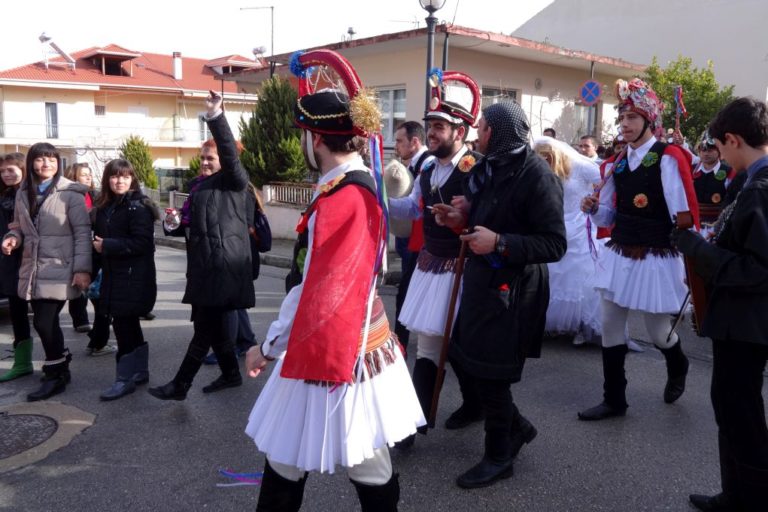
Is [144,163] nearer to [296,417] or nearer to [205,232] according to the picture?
[205,232]

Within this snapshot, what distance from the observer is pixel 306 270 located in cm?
220

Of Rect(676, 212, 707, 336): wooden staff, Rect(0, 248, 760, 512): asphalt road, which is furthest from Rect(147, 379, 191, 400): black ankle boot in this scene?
Rect(676, 212, 707, 336): wooden staff

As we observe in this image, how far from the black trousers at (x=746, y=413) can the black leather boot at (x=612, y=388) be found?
137cm

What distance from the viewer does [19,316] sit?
4.83m

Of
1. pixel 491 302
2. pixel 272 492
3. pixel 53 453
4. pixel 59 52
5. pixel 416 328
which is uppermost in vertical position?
pixel 59 52

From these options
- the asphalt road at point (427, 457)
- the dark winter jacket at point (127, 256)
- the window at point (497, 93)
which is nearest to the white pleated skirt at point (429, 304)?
the asphalt road at point (427, 457)

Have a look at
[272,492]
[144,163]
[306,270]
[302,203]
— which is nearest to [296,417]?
[272,492]

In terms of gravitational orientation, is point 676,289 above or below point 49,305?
above

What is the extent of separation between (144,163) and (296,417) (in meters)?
22.8

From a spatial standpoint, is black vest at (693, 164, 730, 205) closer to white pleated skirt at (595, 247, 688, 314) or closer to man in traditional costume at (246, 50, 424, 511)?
white pleated skirt at (595, 247, 688, 314)

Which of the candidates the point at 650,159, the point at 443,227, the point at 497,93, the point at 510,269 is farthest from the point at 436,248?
the point at 497,93

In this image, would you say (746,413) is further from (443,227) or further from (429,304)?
(443,227)

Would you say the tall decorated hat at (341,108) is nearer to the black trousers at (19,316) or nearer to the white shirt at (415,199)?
the white shirt at (415,199)

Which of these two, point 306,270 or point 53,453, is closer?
point 306,270
